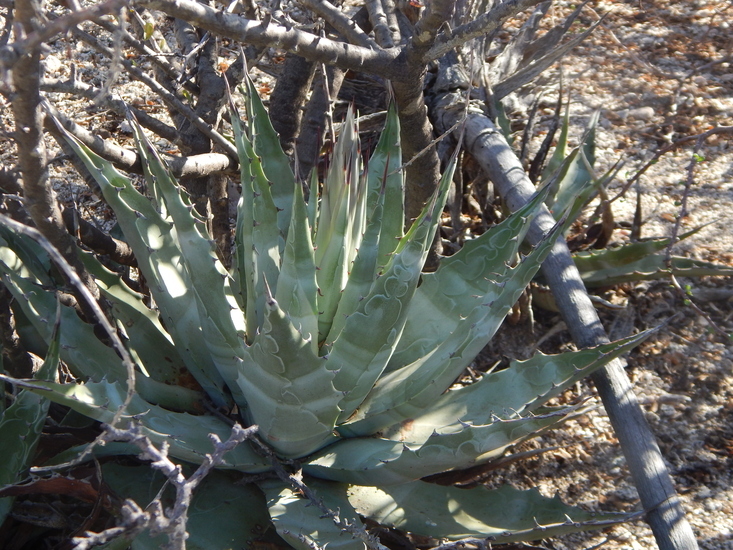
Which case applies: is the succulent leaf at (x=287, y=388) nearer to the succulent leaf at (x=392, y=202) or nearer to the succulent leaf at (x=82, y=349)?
the succulent leaf at (x=82, y=349)

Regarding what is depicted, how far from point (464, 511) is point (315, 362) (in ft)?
2.03

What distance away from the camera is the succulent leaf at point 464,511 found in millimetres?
1585

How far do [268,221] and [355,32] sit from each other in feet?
2.11

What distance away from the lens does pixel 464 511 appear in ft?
5.45

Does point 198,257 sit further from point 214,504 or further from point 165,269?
point 214,504

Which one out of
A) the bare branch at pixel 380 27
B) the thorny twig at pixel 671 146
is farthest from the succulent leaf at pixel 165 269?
the thorny twig at pixel 671 146

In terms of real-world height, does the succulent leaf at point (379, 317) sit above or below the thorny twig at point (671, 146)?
below

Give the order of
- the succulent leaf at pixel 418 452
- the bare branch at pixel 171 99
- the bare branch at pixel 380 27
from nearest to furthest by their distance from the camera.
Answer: the succulent leaf at pixel 418 452 → the bare branch at pixel 171 99 → the bare branch at pixel 380 27

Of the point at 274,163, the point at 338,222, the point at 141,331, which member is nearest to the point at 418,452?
the point at 338,222

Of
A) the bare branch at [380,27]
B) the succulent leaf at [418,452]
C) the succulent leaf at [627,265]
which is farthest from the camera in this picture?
the succulent leaf at [627,265]

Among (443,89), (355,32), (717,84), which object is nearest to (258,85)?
(443,89)

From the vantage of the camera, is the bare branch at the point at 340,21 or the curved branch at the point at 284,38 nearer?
the curved branch at the point at 284,38

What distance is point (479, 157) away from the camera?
2564 millimetres

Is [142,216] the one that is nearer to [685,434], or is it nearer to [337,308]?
[337,308]
